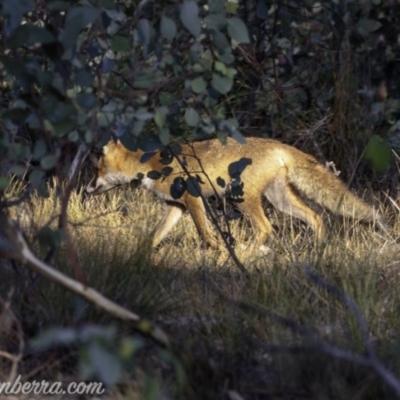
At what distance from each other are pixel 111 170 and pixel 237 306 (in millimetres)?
5040

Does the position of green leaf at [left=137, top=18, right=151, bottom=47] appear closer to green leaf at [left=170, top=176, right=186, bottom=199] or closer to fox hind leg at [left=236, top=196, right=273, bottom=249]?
green leaf at [left=170, top=176, right=186, bottom=199]

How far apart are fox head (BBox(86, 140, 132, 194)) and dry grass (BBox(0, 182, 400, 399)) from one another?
2114 mm

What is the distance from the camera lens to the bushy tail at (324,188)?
695 centimetres

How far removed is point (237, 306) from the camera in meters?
3.67

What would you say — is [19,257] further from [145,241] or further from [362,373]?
[145,241]

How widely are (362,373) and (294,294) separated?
Result: 1186 mm

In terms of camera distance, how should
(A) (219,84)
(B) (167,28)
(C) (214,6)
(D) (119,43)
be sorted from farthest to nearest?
(D) (119,43), (A) (219,84), (C) (214,6), (B) (167,28)

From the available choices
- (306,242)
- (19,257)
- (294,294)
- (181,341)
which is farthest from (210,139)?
(19,257)

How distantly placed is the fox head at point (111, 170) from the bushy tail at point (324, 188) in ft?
5.83

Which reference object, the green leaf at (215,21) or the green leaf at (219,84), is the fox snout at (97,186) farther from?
the green leaf at (215,21)

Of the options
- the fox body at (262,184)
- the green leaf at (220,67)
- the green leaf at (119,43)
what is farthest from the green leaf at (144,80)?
the fox body at (262,184)

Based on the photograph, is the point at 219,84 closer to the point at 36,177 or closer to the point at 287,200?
the point at 36,177

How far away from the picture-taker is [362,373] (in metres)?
3.42

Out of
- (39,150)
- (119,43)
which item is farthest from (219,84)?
(39,150)
